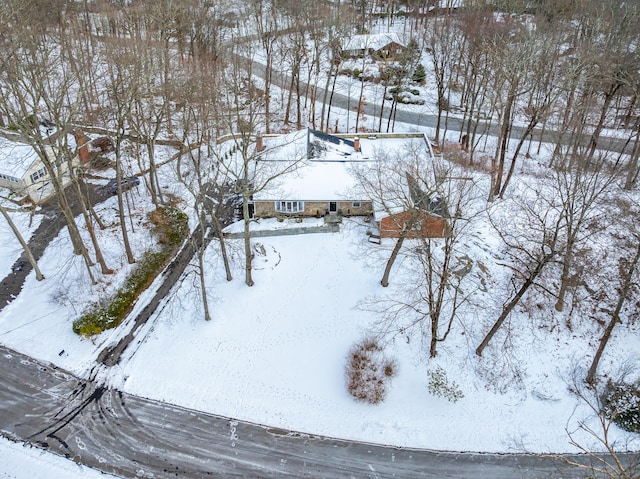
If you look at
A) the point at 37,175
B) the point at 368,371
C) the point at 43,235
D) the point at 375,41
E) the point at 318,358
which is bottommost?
the point at 318,358

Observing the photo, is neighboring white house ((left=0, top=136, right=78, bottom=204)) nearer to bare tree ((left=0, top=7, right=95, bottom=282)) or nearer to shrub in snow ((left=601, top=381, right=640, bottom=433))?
bare tree ((left=0, top=7, right=95, bottom=282))

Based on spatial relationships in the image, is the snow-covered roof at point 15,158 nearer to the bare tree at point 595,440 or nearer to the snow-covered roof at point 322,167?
the snow-covered roof at point 322,167

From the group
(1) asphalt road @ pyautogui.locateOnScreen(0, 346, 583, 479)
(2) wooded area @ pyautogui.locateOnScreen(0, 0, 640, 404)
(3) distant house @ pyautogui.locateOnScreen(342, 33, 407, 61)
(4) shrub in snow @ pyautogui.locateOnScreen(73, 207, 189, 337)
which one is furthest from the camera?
(3) distant house @ pyautogui.locateOnScreen(342, 33, 407, 61)

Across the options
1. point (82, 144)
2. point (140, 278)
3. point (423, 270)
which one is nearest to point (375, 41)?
point (82, 144)

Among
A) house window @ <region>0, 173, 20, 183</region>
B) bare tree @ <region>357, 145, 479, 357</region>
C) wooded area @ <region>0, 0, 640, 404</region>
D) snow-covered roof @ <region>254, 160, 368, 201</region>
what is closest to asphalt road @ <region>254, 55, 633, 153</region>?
wooded area @ <region>0, 0, 640, 404</region>

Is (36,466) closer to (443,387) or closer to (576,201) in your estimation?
(443,387)
